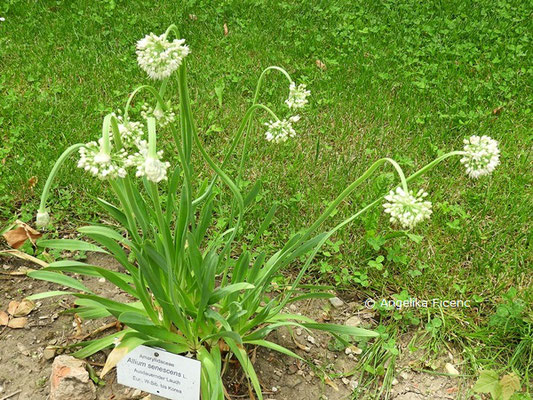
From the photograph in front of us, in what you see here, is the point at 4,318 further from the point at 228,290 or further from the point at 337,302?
the point at 337,302

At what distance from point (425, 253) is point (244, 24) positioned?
266cm

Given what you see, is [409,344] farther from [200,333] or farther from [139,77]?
[139,77]

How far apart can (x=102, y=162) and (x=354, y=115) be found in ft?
8.35

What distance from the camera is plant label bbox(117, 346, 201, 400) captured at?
180 cm

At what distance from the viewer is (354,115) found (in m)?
3.52

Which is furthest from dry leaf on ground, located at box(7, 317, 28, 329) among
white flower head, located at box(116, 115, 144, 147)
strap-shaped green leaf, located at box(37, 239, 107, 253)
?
white flower head, located at box(116, 115, 144, 147)

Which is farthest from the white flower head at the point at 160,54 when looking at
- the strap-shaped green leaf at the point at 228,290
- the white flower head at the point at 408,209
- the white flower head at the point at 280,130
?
the strap-shaped green leaf at the point at 228,290

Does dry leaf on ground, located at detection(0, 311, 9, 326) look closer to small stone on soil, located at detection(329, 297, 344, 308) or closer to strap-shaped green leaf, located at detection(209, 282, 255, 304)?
strap-shaped green leaf, located at detection(209, 282, 255, 304)

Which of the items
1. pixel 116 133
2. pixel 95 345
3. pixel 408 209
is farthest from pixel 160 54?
pixel 95 345

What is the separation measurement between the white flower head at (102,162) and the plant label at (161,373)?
2.60 ft

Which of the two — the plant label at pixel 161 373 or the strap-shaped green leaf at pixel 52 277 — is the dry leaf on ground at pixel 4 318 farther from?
the plant label at pixel 161 373

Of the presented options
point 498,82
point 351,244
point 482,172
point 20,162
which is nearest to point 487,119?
point 498,82

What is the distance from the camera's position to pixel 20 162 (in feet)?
9.68

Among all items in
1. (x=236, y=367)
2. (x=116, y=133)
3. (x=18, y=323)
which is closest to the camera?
(x=116, y=133)
